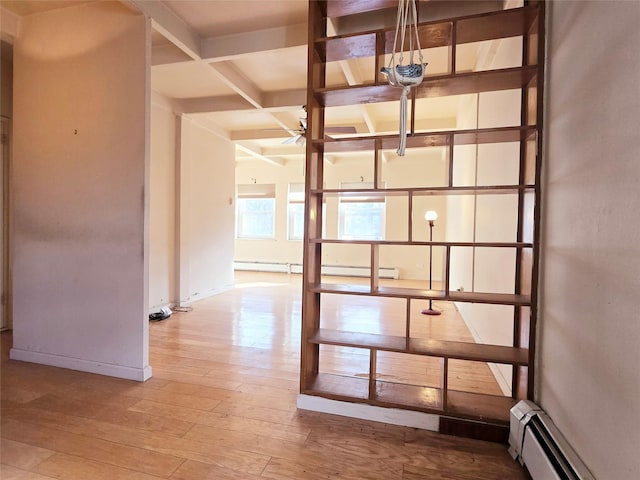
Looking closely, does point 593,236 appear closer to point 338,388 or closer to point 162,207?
point 338,388

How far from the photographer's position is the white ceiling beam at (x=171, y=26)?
242cm

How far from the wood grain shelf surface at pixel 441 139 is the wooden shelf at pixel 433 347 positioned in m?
1.22

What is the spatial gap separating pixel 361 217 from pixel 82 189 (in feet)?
19.6

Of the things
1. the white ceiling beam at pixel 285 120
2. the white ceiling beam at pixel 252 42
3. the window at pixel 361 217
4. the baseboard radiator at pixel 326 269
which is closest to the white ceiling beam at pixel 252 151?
the white ceiling beam at pixel 285 120

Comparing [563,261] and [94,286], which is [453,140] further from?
[94,286]

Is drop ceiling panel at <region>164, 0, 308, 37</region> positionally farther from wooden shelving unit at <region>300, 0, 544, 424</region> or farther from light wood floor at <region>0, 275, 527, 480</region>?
light wood floor at <region>0, 275, 527, 480</region>

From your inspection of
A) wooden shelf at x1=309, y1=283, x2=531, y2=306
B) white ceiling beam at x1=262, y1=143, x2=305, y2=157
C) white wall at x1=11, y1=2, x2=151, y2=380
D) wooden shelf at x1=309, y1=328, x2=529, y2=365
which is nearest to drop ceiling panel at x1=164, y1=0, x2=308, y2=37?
white wall at x1=11, y1=2, x2=151, y2=380

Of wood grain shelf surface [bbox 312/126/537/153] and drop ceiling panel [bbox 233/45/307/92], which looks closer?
wood grain shelf surface [bbox 312/126/537/153]

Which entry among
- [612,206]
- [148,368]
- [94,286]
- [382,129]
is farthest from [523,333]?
[382,129]

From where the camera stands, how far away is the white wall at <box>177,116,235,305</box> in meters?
4.70

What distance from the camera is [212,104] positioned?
14.8 feet

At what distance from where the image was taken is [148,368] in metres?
2.45

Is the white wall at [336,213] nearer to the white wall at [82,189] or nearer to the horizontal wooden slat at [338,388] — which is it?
the horizontal wooden slat at [338,388]

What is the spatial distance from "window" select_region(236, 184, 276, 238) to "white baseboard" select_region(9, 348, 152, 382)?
5.88 m
